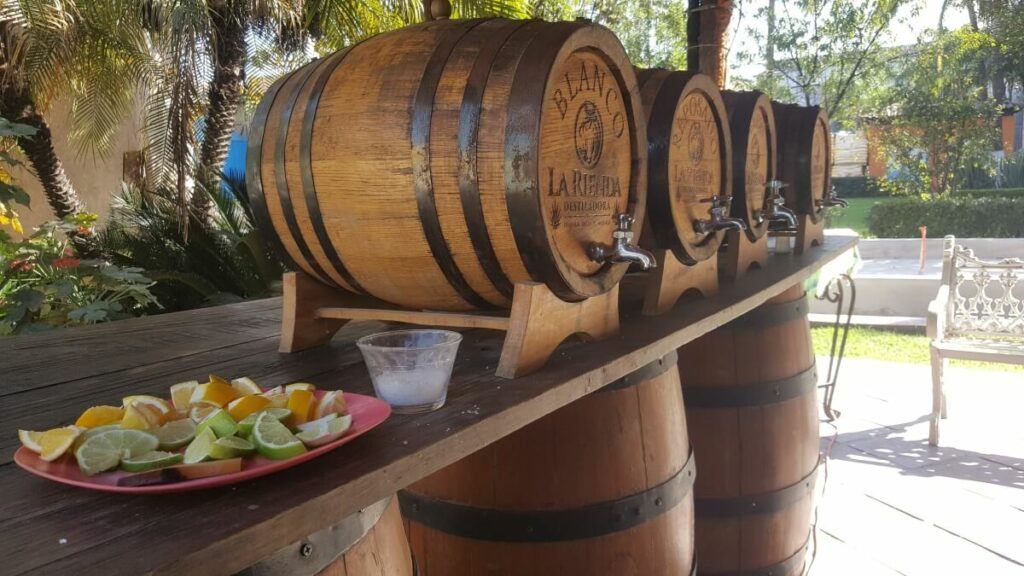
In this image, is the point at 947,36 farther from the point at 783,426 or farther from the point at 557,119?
the point at 557,119

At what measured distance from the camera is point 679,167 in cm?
197

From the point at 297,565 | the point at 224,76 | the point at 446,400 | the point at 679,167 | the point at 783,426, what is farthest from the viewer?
the point at 224,76

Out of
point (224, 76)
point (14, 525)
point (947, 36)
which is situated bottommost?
→ point (14, 525)

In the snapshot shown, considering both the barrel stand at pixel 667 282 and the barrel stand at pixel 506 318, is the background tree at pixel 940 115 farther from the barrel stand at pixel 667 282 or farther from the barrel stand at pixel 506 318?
the barrel stand at pixel 506 318

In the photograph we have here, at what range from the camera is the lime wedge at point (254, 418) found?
0.96 meters

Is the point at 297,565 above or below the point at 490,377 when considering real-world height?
below

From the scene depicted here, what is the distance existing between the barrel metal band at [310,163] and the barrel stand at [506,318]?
0.48 ft

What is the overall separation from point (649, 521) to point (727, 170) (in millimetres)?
995

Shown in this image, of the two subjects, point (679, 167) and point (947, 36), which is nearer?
point (679, 167)

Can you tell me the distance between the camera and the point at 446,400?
1.25 meters

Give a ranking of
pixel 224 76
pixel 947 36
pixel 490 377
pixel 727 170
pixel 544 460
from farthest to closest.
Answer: pixel 947 36 < pixel 224 76 < pixel 727 170 < pixel 544 460 < pixel 490 377

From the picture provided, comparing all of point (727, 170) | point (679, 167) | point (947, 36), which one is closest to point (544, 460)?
point (679, 167)

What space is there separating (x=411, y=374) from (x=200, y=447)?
0.34m

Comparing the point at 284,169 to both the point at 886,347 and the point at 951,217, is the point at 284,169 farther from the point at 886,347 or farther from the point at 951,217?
the point at 951,217
